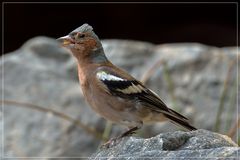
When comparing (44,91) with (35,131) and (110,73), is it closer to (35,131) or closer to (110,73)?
(35,131)

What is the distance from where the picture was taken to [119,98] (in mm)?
6691

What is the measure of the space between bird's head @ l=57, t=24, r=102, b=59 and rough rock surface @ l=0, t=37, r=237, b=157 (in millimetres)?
2414

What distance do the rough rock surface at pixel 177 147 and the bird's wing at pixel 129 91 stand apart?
3.09 feet

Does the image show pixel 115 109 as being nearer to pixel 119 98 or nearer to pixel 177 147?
pixel 119 98

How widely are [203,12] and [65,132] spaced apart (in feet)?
19.4

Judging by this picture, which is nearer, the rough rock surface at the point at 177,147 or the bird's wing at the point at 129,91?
the rough rock surface at the point at 177,147

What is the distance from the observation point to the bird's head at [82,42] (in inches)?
270

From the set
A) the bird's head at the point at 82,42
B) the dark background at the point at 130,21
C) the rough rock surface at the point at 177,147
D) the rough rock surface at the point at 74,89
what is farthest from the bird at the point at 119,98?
the dark background at the point at 130,21

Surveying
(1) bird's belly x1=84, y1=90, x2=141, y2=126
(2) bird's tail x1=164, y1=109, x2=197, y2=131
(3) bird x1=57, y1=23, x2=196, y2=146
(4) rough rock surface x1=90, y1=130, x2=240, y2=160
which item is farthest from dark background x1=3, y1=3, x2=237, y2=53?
(4) rough rock surface x1=90, y1=130, x2=240, y2=160

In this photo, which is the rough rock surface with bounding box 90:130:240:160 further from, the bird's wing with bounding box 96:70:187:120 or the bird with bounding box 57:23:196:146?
the bird's wing with bounding box 96:70:187:120

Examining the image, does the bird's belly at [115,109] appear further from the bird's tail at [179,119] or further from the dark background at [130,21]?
the dark background at [130,21]

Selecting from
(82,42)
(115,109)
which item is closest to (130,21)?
(82,42)

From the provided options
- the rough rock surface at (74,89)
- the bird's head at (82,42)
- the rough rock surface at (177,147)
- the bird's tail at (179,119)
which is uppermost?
the bird's head at (82,42)

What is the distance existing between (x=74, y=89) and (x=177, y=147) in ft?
15.8
